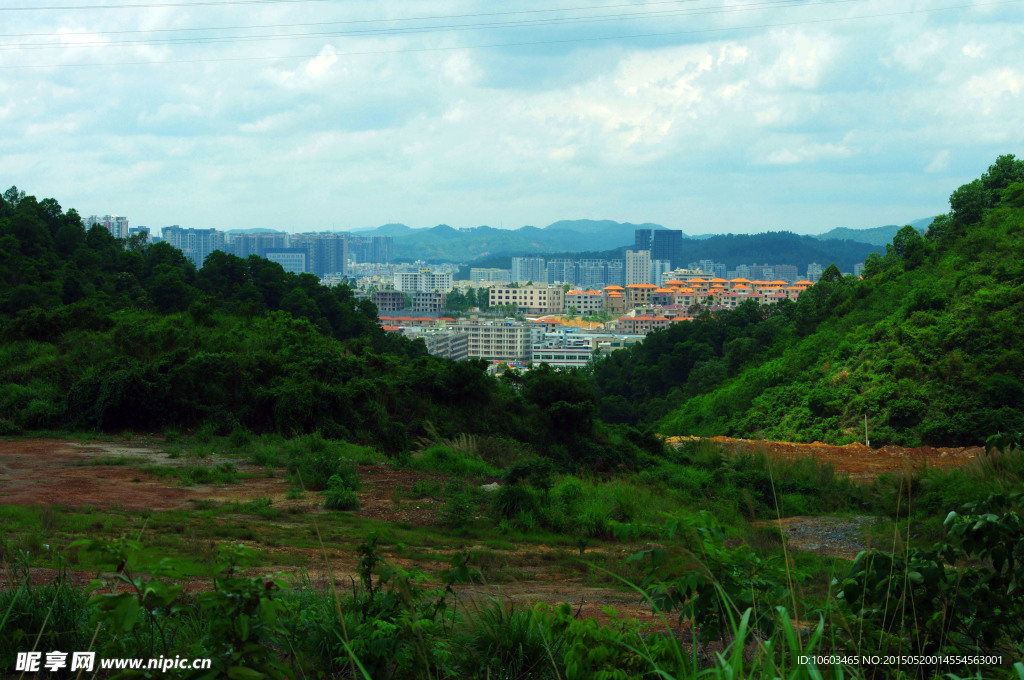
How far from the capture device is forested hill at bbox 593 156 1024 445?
20047 mm

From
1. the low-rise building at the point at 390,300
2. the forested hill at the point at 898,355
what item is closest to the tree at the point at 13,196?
the forested hill at the point at 898,355

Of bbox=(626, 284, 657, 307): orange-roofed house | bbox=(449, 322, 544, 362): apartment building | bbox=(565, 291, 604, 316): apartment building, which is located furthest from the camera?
bbox=(565, 291, 604, 316): apartment building

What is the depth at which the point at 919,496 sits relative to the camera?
30.7ft

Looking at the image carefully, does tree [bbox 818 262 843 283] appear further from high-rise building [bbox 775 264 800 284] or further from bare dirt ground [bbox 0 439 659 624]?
high-rise building [bbox 775 264 800 284]

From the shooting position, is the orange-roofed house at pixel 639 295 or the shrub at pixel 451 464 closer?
the shrub at pixel 451 464

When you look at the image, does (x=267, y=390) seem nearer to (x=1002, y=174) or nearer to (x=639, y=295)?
(x=1002, y=174)

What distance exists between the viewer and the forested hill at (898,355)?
20047 mm

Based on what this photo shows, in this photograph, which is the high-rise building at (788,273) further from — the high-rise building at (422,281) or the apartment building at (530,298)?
the high-rise building at (422,281)

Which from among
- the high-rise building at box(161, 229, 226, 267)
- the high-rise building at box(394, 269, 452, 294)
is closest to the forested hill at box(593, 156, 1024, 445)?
the high-rise building at box(394, 269, 452, 294)

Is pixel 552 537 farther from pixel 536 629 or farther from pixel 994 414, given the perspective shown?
pixel 994 414

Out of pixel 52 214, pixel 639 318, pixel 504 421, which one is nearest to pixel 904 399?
pixel 504 421

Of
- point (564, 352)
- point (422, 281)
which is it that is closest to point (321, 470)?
point (564, 352)

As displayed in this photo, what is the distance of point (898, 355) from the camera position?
22266 mm

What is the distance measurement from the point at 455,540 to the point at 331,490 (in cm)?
170
